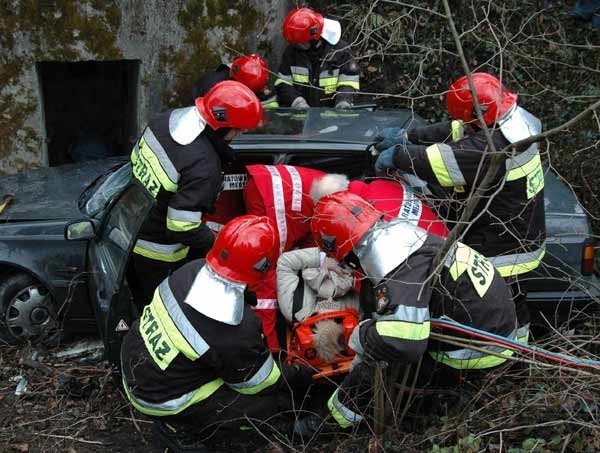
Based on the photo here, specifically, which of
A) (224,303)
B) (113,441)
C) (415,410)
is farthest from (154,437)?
(415,410)

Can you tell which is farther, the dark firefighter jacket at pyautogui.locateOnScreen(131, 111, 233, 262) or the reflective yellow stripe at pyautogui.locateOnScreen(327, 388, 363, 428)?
the dark firefighter jacket at pyautogui.locateOnScreen(131, 111, 233, 262)

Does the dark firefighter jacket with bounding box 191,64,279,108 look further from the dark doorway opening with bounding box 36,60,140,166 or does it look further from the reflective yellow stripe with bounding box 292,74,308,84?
the dark doorway opening with bounding box 36,60,140,166

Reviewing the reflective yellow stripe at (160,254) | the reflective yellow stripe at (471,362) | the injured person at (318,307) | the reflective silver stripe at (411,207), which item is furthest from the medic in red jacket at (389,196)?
the reflective yellow stripe at (160,254)

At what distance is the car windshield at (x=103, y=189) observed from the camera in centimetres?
495

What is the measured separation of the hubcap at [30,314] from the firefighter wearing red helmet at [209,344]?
1.39 m

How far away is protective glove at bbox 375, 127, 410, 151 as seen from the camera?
4.32 meters

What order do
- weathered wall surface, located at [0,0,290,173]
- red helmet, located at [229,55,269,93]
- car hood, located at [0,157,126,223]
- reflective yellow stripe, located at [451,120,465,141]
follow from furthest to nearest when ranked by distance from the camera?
weathered wall surface, located at [0,0,290,173]
red helmet, located at [229,55,269,93]
car hood, located at [0,157,126,223]
reflective yellow stripe, located at [451,120,465,141]

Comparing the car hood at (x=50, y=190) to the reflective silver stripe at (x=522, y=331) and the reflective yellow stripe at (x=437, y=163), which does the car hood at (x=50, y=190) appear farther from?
the reflective silver stripe at (x=522, y=331)

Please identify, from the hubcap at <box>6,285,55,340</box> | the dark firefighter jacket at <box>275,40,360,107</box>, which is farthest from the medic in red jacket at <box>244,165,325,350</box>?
the dark firefighter jacket at <box>275,40,360,107</box>

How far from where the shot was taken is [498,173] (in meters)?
4.12

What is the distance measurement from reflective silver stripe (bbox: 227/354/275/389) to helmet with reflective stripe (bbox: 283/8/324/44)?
4.06 meters

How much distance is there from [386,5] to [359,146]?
4297 mm

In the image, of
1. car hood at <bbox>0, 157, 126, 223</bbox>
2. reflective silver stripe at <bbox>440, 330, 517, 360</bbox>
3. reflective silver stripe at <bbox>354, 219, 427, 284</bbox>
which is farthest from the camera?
car hood at <bbox>0, 157, 126, 223</bbox>

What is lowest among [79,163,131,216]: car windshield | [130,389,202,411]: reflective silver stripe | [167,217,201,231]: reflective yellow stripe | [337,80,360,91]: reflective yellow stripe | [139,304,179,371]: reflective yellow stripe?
[130,389,202,411]: reflective silver stripe
